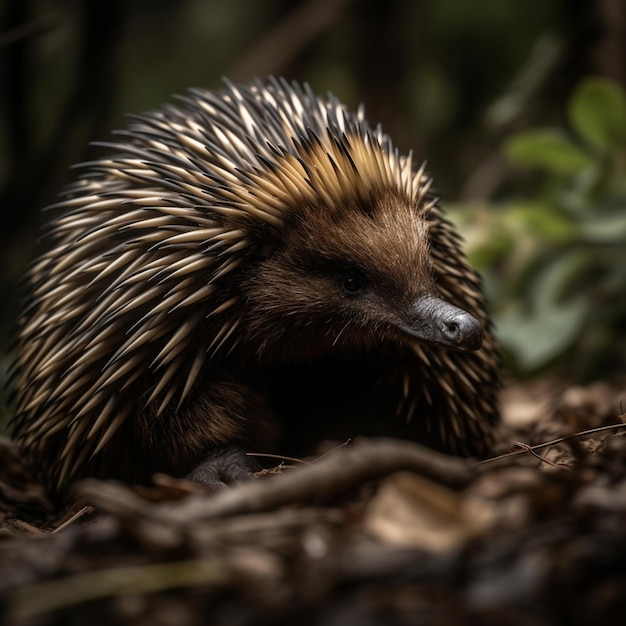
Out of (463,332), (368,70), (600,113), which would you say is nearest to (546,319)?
(600,113)

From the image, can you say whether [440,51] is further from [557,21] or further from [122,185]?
[122,185]

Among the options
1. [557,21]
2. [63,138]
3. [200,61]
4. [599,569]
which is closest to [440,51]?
[557,21]

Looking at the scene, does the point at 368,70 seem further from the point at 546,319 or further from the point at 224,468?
the point at 224,468

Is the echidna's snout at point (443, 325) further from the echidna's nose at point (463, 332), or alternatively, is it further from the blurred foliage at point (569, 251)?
the blurred foliage at point (569, 251)

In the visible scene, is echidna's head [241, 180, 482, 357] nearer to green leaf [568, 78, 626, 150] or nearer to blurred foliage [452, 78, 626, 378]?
blurred foliage [452, 78, 626, 378]

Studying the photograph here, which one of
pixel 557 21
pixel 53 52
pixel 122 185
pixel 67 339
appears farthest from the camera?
pixel 557 21

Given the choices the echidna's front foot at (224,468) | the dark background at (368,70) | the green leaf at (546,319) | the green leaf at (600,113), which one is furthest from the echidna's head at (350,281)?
the green leaf at (600,113)

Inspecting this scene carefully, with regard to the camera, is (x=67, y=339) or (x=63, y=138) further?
(x=63, y=138)
